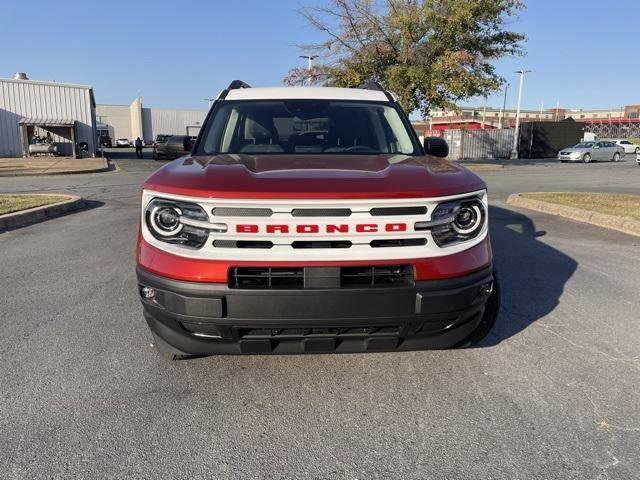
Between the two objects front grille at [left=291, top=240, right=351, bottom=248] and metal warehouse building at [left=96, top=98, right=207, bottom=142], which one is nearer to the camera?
front grille at [left=291, top=240, right=351, bottom=248]

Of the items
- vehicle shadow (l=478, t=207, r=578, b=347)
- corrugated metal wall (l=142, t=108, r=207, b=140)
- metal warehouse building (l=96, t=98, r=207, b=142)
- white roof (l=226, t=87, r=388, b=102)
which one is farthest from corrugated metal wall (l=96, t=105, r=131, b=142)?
white roof (l=226, t=87, r=388, b=102)

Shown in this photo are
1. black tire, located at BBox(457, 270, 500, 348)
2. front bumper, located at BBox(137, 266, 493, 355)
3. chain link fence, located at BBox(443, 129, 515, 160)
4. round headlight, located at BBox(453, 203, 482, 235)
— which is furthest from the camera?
chain link fence, located at BBox(443, 129, 515, 160)

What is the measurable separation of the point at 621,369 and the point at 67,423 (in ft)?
10.7

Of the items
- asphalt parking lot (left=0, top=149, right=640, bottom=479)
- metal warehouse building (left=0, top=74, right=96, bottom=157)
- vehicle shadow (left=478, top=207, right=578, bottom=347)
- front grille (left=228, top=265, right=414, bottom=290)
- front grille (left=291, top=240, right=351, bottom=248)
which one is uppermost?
metal warehouse building (left=0, top=74, right=96, bottom=157)

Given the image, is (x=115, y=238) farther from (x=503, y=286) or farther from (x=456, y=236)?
(x=456, y=236)

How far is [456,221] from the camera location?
2602mm

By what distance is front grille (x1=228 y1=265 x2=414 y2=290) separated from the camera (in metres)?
2.37

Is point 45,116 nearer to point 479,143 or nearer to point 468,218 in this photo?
point 479,143

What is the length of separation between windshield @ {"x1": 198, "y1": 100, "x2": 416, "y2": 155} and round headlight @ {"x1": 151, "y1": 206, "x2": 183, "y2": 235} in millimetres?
1222

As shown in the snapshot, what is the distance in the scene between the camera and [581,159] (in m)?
33.8

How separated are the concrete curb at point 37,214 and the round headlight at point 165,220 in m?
6.54

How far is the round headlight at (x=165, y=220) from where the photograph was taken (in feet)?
8.27

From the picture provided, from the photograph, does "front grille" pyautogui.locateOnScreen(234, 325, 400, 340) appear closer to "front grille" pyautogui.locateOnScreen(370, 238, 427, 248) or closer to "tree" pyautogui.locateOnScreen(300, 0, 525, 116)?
"front grille" pyautogui.locateOnScreen(370, 238, 427, 248)

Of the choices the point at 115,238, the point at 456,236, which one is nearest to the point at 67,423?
the point at 456,236
